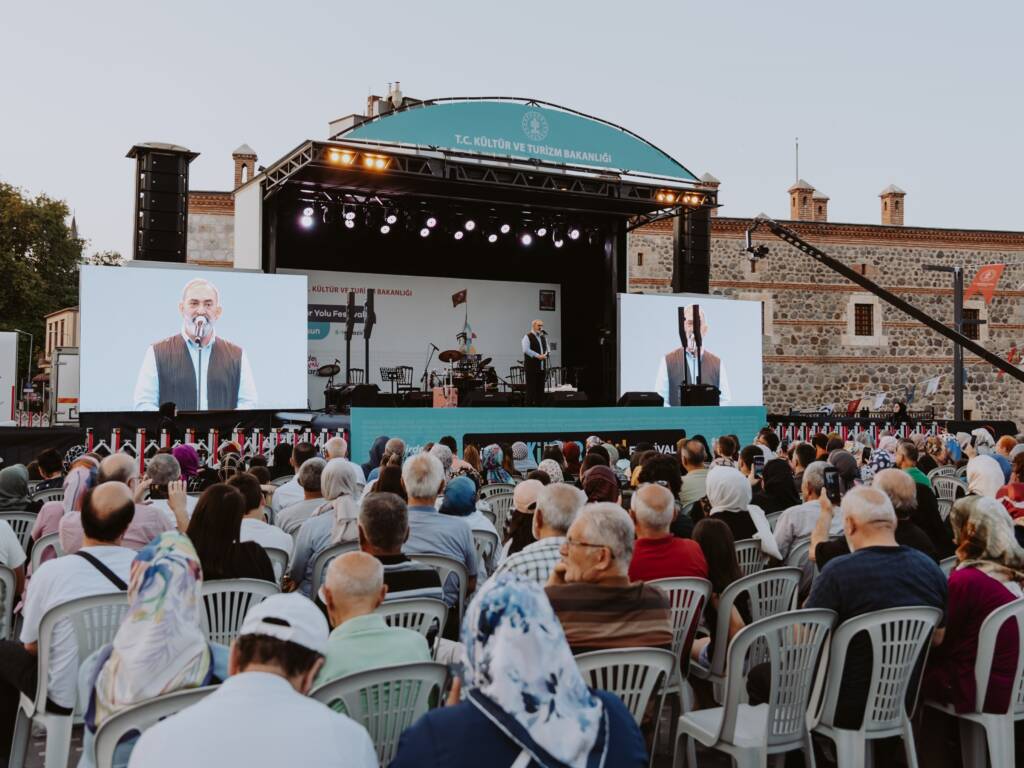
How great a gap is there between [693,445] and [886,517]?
2.86m

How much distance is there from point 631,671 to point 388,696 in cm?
68

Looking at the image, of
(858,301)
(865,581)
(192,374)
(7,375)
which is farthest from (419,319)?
(865,581)

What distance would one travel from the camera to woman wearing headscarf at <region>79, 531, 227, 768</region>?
1847mm

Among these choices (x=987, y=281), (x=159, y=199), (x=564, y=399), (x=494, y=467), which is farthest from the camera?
(x=987, y=281)

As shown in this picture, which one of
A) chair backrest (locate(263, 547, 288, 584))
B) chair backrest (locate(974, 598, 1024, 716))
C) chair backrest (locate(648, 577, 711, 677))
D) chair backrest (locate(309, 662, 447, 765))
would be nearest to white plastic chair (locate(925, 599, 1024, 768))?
chair backrest (locate(974, 598, 1024, 716))

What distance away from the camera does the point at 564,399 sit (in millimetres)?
13578

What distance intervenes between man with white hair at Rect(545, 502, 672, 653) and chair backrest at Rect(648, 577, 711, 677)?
1.92ft

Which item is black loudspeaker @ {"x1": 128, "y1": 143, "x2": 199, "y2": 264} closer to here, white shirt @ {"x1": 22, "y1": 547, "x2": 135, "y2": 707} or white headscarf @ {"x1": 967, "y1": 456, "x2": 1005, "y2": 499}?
white shirt @ {"x1": 22, "y1": 547, "x2": 135, "y2": 707}

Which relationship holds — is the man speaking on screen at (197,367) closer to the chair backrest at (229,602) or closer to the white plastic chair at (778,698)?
the chair backrest at (229,602)

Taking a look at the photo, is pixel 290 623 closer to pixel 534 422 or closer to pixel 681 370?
pixel 534 422

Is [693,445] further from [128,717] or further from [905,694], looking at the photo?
[128,717]

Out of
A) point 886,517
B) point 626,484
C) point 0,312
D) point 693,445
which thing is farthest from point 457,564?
point 0,312

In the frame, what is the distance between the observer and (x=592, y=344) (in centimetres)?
1648

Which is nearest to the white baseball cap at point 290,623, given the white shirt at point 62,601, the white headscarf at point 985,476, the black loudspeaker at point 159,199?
the white shirt at point 62,601
